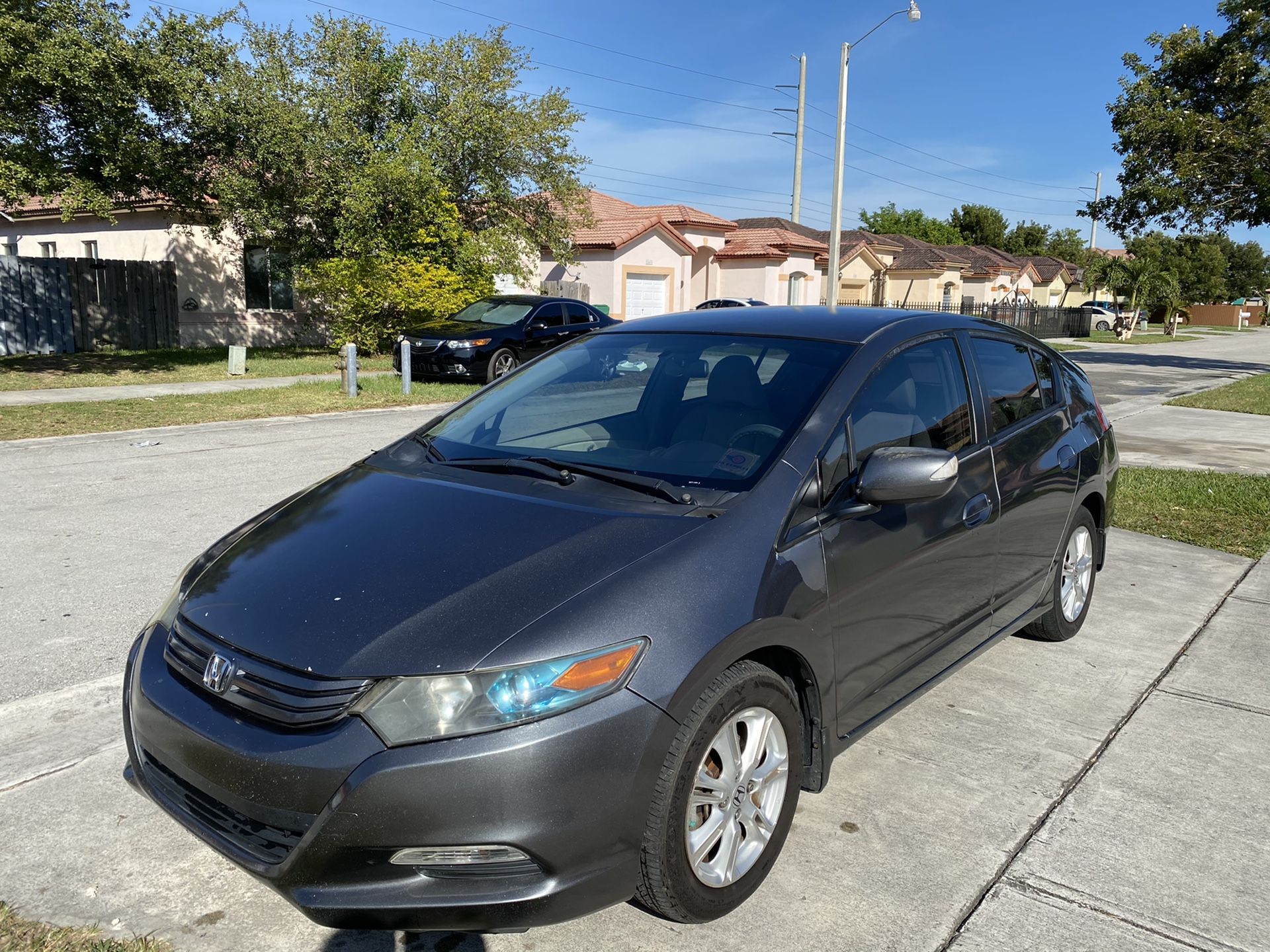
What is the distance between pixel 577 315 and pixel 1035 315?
36548 mm

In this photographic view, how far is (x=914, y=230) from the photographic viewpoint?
268 ft

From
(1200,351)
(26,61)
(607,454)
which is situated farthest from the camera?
(1200,351)

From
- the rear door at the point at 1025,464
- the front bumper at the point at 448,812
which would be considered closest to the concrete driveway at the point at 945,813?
the front bumper at the point at 448,812

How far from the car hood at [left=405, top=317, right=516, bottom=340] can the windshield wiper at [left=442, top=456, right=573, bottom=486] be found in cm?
1336

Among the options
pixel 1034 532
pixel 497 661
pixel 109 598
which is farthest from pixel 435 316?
pixel 497 661

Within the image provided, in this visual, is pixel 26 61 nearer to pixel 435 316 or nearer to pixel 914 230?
pixel 435 316

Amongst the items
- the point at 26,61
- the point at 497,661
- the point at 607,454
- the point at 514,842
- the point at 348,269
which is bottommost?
the point at 514,842

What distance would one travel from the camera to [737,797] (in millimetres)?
2670

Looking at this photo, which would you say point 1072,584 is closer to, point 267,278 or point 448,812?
point 448,812

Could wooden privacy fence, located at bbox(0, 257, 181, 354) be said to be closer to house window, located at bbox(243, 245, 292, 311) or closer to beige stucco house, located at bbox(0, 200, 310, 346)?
beige stucco house, located at bbox(0, 200, 310, 346)

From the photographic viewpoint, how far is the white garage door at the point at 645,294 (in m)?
33.3

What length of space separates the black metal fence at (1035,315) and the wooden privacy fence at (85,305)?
1171 inches

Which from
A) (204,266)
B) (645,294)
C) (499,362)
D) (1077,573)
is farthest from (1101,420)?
(645,294)

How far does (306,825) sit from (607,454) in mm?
1567
